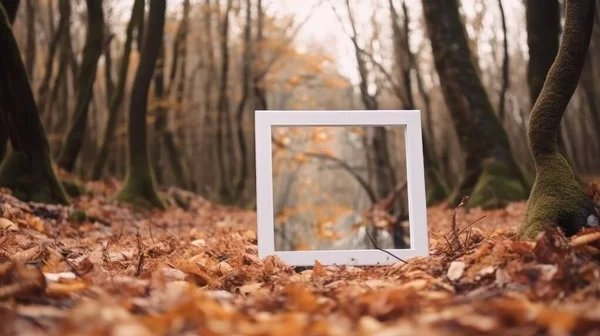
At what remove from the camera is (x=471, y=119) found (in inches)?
393

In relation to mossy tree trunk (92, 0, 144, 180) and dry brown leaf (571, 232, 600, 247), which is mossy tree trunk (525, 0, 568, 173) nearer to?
dry brown leaf (571, 232, 600, 247)

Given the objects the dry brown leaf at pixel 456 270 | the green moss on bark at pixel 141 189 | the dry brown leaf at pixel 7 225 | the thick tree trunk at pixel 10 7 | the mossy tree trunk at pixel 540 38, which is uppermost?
the thick tree trunk at pixel 10 7

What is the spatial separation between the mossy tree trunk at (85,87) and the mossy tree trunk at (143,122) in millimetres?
1409

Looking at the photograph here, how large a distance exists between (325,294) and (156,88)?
16.8 m

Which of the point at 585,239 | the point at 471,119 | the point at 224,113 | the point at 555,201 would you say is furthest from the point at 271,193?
the point at 224,113

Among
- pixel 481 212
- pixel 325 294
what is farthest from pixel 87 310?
pixel 481 212

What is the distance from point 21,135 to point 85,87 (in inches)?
202

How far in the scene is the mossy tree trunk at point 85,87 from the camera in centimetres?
1145

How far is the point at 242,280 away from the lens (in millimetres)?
2947

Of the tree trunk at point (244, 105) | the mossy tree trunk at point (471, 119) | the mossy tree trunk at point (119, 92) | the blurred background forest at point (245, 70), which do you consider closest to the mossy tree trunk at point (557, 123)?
the mossy tree trunk at point (471, 119)

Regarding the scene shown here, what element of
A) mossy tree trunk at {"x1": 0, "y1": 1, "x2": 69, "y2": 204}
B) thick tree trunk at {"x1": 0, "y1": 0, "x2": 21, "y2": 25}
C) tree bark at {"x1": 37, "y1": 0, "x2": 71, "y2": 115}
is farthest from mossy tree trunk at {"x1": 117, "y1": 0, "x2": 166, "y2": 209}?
tree bark at {"x1": 37, "y1": 0, "x2": 71, "y2": 115}

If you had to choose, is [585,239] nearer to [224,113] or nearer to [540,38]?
[540,38]

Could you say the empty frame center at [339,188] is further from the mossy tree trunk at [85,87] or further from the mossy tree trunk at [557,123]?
the mossy tree trunk at [557,123]

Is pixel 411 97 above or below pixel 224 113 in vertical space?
below
